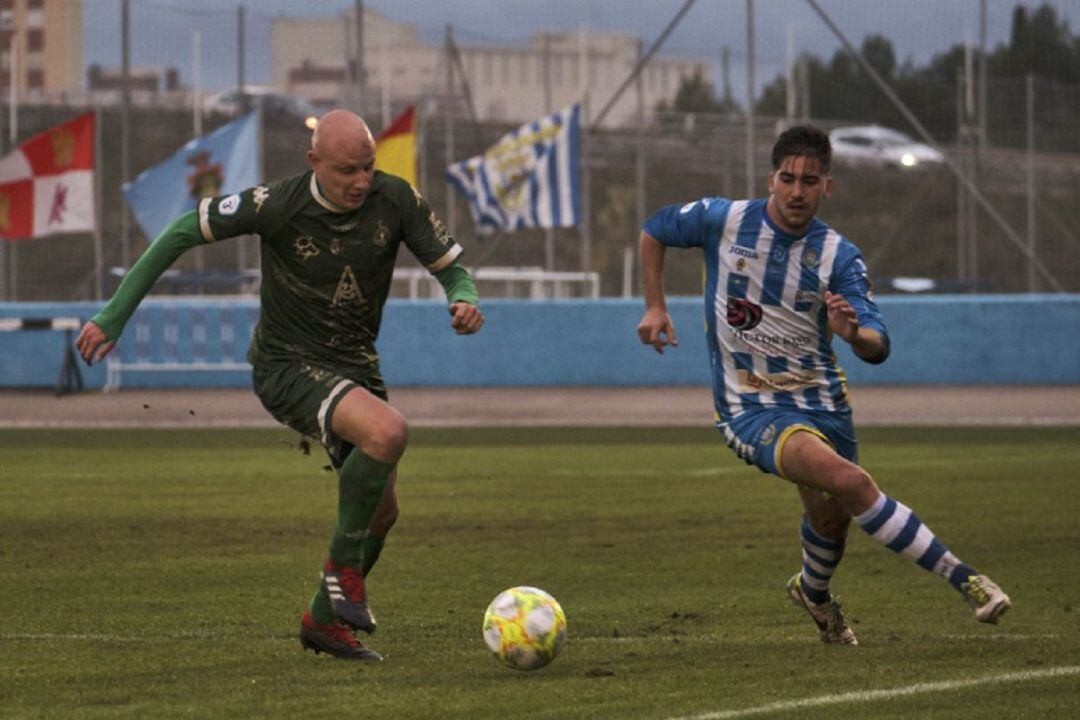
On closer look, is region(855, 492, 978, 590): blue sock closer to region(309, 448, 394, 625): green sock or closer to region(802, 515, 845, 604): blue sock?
region(802, 515, 845, 604): blue sock

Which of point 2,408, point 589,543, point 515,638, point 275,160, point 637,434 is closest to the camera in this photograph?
point 515,638

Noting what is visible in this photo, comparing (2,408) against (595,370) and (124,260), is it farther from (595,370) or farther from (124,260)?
(595,370)

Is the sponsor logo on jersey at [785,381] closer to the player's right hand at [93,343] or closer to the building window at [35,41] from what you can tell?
the player's right hand at [93,343]

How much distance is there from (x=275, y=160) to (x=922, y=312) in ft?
39.7

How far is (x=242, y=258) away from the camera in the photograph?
29.0 meters

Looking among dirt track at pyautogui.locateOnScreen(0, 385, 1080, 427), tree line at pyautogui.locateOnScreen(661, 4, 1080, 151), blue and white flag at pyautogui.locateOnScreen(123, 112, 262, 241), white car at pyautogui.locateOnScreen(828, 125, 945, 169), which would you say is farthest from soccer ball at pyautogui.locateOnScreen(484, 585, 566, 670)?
white car at pyautogui.locateOnScreen(828, 125, 945, 169)

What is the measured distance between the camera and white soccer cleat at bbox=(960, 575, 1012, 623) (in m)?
7.25

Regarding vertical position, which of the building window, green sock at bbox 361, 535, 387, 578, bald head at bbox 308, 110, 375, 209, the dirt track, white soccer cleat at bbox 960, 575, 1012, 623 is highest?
the building window

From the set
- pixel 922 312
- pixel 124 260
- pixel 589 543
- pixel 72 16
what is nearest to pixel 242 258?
pixel 124 260

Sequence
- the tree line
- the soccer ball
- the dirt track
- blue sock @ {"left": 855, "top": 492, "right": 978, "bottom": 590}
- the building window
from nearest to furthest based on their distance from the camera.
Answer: the soccer ball
blue sock @ {"left": 855, "top": 492, "right": 978, "bottom": 590}
the dirt track
the tree line
the building window

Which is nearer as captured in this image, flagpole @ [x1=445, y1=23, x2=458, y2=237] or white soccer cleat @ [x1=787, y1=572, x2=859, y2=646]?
white soccer cleat @ [x1=787, y1=572, x2=859, y2=646]

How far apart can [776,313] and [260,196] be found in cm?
202

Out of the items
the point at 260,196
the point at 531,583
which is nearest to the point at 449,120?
the point at 531,583

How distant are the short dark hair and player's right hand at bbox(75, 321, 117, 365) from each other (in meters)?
2.58
